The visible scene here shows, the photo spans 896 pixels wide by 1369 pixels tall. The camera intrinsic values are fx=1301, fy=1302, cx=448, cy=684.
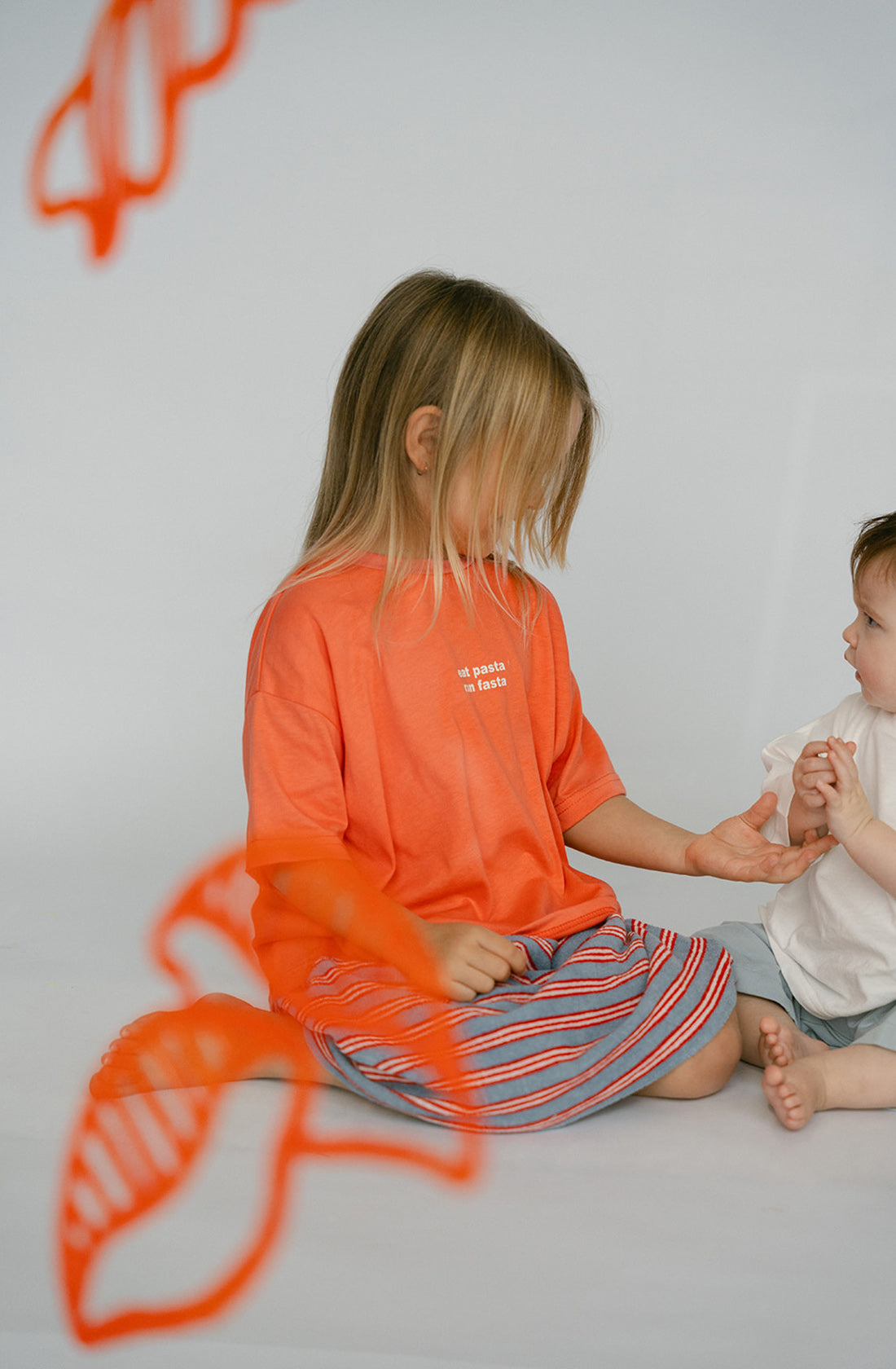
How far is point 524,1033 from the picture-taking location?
947 mm

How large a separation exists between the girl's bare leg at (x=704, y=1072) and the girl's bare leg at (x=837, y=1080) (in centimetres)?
3

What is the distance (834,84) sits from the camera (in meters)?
1.80

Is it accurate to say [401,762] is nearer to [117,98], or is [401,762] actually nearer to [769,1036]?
[769,1036]

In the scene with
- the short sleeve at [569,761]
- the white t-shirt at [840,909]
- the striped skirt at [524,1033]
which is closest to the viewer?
the striped skirt at [524,1033]

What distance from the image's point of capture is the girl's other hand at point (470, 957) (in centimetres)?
96

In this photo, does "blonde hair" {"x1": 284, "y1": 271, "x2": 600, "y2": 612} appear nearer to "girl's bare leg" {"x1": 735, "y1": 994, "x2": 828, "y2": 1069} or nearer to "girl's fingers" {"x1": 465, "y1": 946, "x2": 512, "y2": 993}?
"girl's fingers" {"x1": 465, "y1": 946, "x2": 512, "y2": 993}

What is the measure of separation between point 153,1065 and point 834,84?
1.57 m

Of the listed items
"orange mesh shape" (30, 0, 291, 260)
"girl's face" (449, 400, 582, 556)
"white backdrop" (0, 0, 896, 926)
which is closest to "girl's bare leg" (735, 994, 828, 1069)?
"girl's face" (449, 400, 582, 556)

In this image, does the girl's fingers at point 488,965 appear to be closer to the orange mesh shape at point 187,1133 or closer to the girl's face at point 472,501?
the orange mesh shape at point 187,1133

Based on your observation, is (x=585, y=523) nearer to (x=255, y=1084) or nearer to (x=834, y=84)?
(x=834, y=84)

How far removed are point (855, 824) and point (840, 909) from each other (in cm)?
10

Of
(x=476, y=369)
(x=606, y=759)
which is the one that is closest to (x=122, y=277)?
(x=476, y=369)

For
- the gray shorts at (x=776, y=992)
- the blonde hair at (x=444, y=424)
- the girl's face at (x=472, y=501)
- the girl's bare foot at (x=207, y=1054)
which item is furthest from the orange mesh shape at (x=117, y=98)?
the gray shorts at (x=776, y=992)

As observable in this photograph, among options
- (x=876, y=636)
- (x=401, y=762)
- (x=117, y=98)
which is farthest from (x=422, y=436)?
(x=117, y=98)
